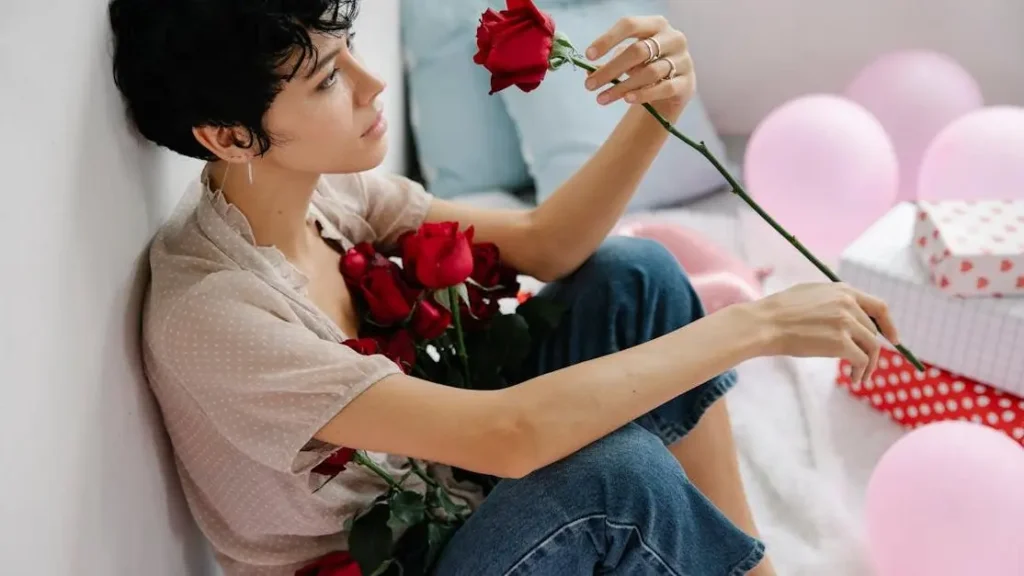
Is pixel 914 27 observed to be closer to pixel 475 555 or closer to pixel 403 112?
pixel 403 112

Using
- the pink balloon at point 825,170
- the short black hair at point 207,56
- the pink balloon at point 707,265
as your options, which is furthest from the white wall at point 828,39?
the short black hair at point 207,56

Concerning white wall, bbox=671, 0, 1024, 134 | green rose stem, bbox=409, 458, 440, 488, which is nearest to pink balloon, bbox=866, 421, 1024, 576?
green rose stem, bbox=409, 458, 440, 488

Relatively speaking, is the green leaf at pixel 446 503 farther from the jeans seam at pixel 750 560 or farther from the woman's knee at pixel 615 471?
the jeans seam at pixel 750 560

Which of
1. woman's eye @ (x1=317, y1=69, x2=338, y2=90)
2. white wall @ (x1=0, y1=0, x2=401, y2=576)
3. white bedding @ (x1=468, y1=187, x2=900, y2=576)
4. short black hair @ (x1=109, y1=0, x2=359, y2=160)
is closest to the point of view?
white wall @ (x1=0, y1=0, x2=401, y2=576)

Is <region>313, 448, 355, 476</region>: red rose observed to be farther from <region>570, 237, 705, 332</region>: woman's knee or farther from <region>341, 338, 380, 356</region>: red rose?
<region>570, 237, 705, 332</region>: woman's knee

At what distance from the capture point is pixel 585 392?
2.86 ft

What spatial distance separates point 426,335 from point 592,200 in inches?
10.0

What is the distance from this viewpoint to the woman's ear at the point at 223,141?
85cm

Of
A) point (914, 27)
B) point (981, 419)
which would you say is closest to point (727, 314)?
point (981, 419)

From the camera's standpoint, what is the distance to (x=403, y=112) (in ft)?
6.54

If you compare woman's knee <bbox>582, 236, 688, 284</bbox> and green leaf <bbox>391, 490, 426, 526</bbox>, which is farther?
woman's knee <bbox>582, 236, 688, 284</bbox>

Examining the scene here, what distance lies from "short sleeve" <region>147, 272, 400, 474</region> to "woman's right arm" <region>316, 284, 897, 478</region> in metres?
0.02

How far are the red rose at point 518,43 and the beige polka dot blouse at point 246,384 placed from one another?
0.27 meters

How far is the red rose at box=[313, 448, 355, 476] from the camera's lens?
875 mm
